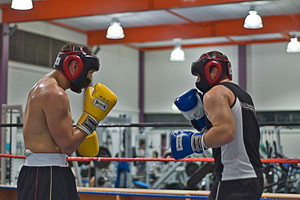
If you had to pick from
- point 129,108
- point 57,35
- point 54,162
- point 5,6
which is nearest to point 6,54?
point 5,6

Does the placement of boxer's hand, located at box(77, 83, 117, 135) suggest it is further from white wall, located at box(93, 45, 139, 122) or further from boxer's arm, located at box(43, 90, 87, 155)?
white wall, located at box(93, 45, 139, 122)

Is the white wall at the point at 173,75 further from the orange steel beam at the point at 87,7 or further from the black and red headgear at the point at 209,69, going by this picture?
the black and red headgear at the point at 209,69

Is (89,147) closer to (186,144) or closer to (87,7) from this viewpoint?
(186,144)

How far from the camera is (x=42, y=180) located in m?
3.11

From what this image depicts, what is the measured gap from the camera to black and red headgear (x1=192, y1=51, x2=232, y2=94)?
126 inches

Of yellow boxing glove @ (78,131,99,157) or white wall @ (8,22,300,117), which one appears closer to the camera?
yellow boxing glove @ (78,131,99,157)

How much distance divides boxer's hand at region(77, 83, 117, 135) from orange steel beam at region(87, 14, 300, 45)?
10.6m

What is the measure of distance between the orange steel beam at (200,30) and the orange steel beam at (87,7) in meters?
3.94

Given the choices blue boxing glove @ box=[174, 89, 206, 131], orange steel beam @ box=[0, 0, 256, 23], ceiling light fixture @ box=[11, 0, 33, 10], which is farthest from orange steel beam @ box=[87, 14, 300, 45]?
blue boxing glove @ box=[174, 89, 206, 131]

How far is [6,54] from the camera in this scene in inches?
453

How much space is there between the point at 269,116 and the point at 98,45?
648cm

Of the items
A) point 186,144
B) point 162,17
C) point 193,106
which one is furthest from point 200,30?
point 186,144

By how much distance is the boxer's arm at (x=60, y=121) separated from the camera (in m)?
3.02

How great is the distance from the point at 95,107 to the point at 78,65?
1.00 feet
